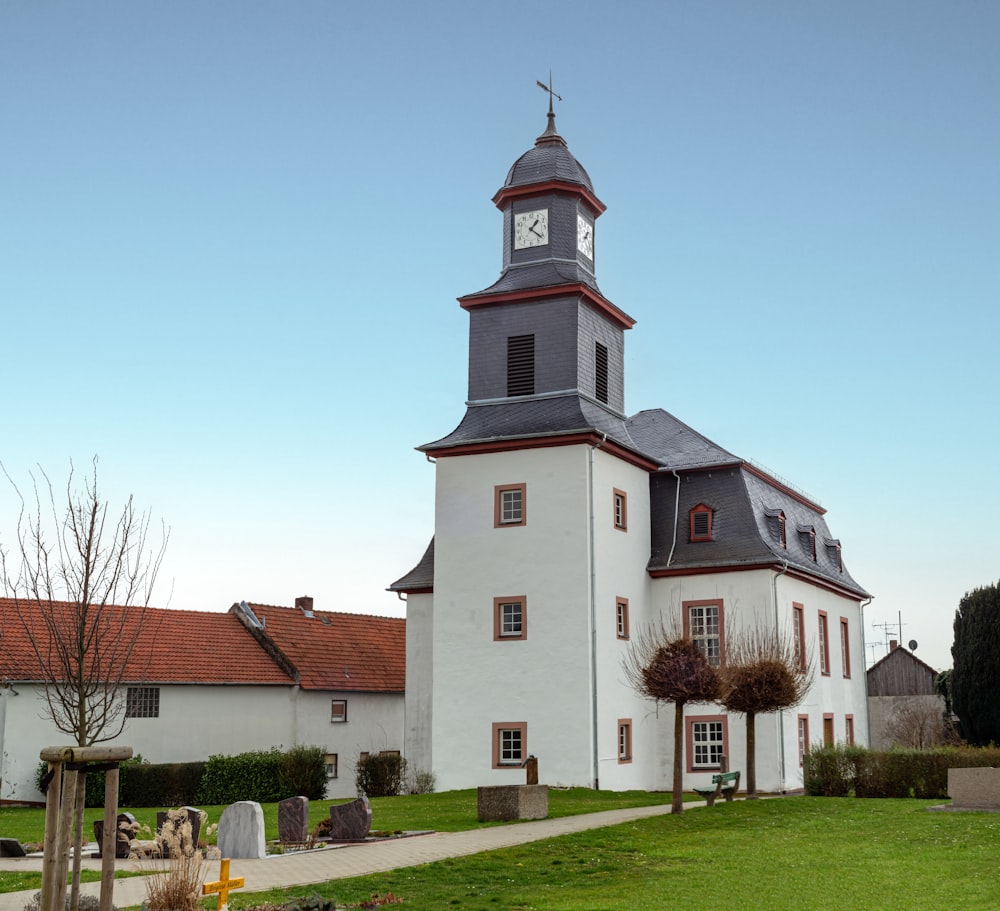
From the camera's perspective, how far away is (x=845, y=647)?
4069cm

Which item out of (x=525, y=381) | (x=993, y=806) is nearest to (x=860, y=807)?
(x=993, y=806)

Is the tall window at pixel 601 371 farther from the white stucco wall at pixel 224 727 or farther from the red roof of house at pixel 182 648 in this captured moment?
the white stucco wall at pixel 224 727

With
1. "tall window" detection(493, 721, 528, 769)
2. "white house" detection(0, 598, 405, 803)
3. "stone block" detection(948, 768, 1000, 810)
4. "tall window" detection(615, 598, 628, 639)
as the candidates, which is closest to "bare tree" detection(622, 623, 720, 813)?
"stone block" detection(948, 768, 1000, 810)

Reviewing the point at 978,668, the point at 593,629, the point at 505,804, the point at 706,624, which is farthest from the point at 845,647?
the point at 505,804

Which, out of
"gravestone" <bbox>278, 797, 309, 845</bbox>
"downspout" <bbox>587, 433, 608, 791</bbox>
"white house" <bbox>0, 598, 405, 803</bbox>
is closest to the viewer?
"gravestone" <bbox>278, 797, 309, 845</bbox>

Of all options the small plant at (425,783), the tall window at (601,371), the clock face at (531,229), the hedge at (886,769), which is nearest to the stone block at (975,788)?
the hedge at (886,769)

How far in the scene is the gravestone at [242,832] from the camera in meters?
17.6

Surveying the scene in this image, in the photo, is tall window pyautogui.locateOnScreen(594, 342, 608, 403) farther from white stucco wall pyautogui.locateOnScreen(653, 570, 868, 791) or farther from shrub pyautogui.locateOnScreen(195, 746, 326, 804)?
shrub pyautogui.locateOnScreen(195, 746, 326, 804)

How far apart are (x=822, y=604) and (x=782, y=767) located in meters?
7.41

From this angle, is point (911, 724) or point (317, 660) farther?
point (911, 724)

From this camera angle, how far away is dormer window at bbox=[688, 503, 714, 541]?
3416 centimetres

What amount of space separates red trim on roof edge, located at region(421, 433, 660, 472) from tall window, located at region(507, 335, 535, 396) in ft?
6.40

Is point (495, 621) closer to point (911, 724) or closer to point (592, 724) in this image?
point (592, 724)

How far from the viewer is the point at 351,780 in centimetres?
4328
